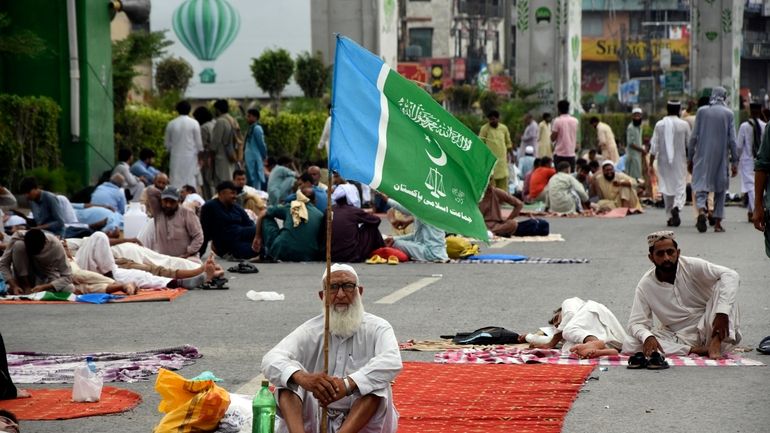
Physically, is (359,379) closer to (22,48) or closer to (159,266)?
(159,266)

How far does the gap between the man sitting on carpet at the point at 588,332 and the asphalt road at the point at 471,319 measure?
44 centimetres

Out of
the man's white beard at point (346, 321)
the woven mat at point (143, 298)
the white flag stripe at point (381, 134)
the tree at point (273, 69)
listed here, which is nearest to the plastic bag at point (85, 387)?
the man's white beard at point (346, 321)

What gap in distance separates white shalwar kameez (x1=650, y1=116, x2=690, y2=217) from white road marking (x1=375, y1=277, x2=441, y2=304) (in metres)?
7.88

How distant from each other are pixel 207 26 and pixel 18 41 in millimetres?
32219

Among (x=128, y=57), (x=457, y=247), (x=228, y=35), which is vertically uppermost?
(x=228, y=35)

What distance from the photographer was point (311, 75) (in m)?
45.2

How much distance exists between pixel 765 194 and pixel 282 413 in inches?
179

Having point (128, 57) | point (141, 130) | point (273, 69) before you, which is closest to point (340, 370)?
point (141, 130)

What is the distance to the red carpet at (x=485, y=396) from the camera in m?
7.79

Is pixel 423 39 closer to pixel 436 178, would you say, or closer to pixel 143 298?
pixel 143 298

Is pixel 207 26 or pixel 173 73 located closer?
pixel 207 26

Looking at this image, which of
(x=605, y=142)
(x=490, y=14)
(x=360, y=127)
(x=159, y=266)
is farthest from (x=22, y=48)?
(x=490, y=14)

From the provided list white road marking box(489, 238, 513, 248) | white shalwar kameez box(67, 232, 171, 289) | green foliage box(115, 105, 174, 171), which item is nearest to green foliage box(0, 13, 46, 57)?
green foliage box(115, 105, 174, 171)

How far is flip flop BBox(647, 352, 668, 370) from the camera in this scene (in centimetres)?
952
